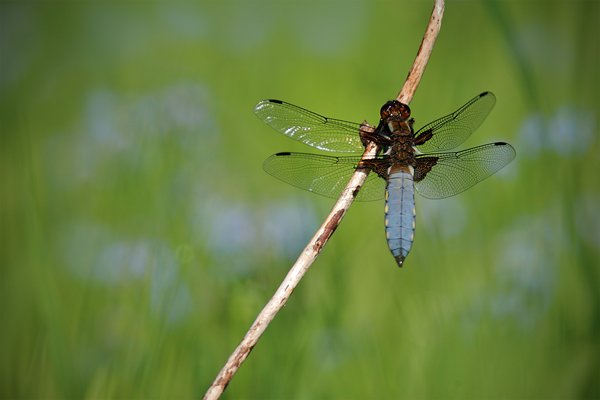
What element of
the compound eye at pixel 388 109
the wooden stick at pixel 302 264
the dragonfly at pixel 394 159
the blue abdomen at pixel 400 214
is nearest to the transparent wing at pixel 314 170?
the dragonfly at pixel 394 159

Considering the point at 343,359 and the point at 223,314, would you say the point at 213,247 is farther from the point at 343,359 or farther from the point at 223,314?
the point at 343,359

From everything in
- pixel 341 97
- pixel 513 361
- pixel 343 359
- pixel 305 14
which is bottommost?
pixel 343 359

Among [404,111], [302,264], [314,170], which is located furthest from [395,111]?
[302,264]

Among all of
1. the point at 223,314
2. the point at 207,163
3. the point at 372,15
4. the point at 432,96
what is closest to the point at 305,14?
the point at 372,15

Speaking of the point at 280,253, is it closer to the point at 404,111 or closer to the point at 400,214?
the point at 400,214

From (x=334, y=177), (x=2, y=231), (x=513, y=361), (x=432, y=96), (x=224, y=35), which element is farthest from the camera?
(x=224, y=35)

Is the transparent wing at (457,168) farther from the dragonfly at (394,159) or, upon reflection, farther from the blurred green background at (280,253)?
the blurred green background at (280,253)

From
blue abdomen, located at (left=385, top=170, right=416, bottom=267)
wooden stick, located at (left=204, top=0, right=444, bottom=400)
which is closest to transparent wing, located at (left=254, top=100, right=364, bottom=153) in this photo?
blue abdomen, located at (left=385, top=170, right=416, bottom=267)
